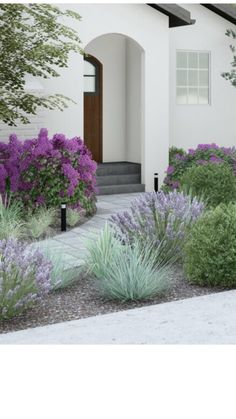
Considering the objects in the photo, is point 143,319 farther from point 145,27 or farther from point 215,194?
point 145,27

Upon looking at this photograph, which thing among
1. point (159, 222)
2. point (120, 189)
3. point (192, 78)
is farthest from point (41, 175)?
point (192, 78)

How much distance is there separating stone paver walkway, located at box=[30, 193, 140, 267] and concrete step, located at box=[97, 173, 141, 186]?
23.2 inches

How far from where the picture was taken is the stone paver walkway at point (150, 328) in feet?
16.0

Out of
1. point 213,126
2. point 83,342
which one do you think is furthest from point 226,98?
point 83,342

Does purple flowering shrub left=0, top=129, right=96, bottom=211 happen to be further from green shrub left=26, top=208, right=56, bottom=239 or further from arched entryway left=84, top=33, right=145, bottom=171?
arched entryway left=84, top=33, right=145, bottom=171

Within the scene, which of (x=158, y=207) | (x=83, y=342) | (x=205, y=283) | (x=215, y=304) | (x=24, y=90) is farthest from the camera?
(x=24, y=90)

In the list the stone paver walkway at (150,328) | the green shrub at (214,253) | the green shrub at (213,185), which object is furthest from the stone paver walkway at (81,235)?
the stone paver walkway at (150,328)

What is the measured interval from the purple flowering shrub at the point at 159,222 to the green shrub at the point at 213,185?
1.95 metres

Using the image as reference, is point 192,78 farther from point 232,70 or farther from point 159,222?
point 159,222

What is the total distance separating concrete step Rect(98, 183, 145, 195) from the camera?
14102mm

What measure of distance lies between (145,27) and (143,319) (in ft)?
33.2

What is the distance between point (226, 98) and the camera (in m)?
16.5

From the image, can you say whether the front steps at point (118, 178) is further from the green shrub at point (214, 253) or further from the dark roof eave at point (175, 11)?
the green shrub at point (214, 253)

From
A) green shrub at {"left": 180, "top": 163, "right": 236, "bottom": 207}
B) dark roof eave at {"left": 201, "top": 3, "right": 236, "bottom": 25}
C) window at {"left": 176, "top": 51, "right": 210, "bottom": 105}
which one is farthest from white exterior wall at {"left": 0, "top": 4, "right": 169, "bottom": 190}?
green shrub at {"left": 180, "top": 163, "right": 236, "bottom": 207}
